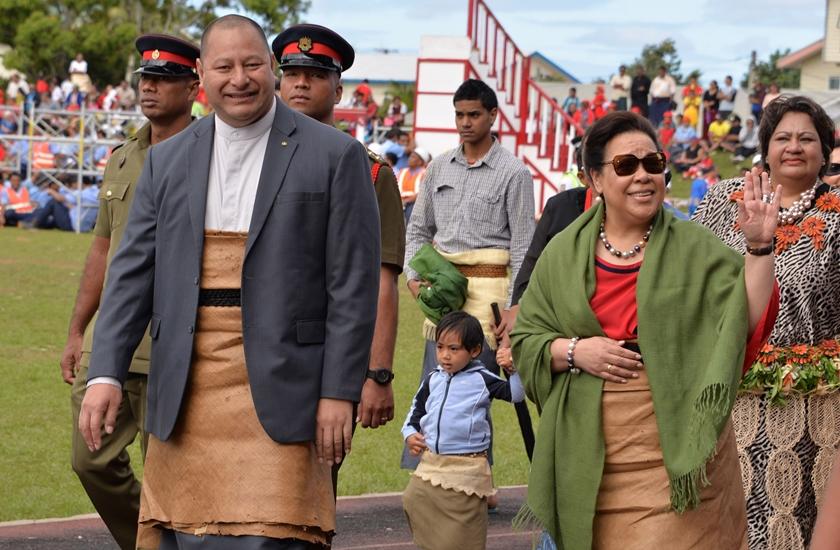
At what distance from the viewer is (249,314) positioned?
480cm

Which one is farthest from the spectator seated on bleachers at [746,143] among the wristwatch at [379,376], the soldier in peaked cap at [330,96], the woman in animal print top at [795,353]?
the wristwatch at [379,376]

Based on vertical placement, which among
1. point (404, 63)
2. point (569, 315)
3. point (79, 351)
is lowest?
point (79, 351)

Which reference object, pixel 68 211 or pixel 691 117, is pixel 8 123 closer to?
pixel 68 211

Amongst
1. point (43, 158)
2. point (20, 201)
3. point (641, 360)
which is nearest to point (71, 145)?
point (43, 158)

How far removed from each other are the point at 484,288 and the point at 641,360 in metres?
3.67

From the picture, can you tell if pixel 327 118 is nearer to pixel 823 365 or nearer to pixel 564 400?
pixel 564 400

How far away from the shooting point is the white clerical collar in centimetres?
502

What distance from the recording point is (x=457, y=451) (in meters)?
7.34

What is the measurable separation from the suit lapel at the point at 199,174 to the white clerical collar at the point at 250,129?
60 millimetres

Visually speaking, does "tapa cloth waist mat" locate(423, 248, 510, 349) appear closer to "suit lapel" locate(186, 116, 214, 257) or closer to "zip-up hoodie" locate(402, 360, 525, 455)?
"zip-up hoodie" locate(402, 360, 525, 455)

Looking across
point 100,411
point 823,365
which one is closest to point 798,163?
point 823,365

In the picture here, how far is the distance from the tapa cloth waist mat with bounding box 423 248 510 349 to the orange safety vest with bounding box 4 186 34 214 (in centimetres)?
2349

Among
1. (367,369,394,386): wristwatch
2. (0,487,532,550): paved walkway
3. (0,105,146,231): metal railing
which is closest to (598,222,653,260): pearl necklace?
(367,369,394,386): wristwatch

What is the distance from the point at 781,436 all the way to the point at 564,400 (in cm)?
180
